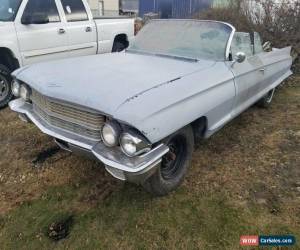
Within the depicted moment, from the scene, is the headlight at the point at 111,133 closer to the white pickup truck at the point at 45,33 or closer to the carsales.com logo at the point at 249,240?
the carsales.com logo at the point at 249,240

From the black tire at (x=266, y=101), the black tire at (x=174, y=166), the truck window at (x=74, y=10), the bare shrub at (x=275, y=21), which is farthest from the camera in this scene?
the bare shrub at (x=275, y=21)

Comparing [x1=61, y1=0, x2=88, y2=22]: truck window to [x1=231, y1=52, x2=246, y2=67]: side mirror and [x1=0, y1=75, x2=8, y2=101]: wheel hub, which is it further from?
[x1=231, y1=52, x2=246, y2=67]: side mirror

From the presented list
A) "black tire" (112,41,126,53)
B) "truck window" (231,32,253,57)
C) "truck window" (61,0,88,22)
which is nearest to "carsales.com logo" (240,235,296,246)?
"truck window" (231,32,253,57)

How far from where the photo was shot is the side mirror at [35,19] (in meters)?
5.59

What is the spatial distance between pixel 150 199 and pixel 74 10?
479cm

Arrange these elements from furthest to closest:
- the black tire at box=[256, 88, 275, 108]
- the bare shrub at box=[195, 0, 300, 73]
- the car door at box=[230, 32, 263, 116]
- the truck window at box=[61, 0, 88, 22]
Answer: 1. the bare shrub at box=[195, 0, 300, 73]
2. the truck window at box=[61, 0, 88, 22]
3. the black tire at box=[256, 88, 275, 108]
4. the car door at box=[230, 32, 263, 116]

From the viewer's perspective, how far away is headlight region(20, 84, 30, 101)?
346 cm

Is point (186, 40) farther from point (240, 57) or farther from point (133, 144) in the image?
point (133, 144)

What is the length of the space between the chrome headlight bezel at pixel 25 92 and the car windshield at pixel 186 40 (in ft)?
5.24

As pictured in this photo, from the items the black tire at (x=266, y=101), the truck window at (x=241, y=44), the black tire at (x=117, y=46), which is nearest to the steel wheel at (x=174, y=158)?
the truck window at (x=241, y=44)

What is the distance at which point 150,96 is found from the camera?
265 centimetres

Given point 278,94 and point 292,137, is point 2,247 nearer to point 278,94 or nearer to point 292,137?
point 292,137

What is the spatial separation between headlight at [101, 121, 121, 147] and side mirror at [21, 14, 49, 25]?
13.0ft

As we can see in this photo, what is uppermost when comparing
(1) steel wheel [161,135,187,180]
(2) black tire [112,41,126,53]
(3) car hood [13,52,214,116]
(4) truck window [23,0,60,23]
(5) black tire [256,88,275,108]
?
(4) truck window [23,0,60,23]
